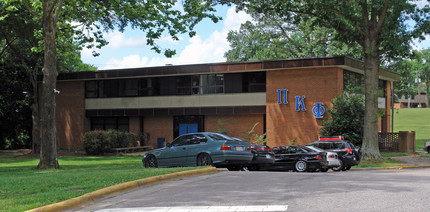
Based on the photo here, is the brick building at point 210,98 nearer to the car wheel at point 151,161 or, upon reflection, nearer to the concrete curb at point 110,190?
the car wheel at point 151,161

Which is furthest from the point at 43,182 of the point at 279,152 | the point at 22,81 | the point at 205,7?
the point at 22,81

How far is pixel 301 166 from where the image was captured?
2005 centimetres

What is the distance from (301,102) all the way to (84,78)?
17947 mm

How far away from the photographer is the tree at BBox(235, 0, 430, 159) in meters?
23.7

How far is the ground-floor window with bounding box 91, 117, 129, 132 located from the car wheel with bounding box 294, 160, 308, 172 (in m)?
20.8

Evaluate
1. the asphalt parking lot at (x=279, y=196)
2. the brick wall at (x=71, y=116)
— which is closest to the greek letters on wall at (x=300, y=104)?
the brick wall at (x=71, y=116)

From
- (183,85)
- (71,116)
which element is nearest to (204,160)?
(183,85)

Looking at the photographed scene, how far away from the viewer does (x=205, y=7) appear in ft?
74.2

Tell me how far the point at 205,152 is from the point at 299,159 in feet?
16.6

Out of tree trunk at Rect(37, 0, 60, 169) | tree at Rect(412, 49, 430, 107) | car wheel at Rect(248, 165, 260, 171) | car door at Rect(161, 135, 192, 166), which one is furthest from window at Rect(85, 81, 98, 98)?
tree at Rect(412, 49, 430, 107)

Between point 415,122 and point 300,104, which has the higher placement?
point 300,104

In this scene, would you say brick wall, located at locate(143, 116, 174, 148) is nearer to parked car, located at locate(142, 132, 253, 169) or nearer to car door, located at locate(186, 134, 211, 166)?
parked car, located at locate(142, 132, 253, 169)

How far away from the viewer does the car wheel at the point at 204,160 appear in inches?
670

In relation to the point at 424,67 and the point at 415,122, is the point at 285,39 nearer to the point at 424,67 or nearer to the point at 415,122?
the point at 415,122
